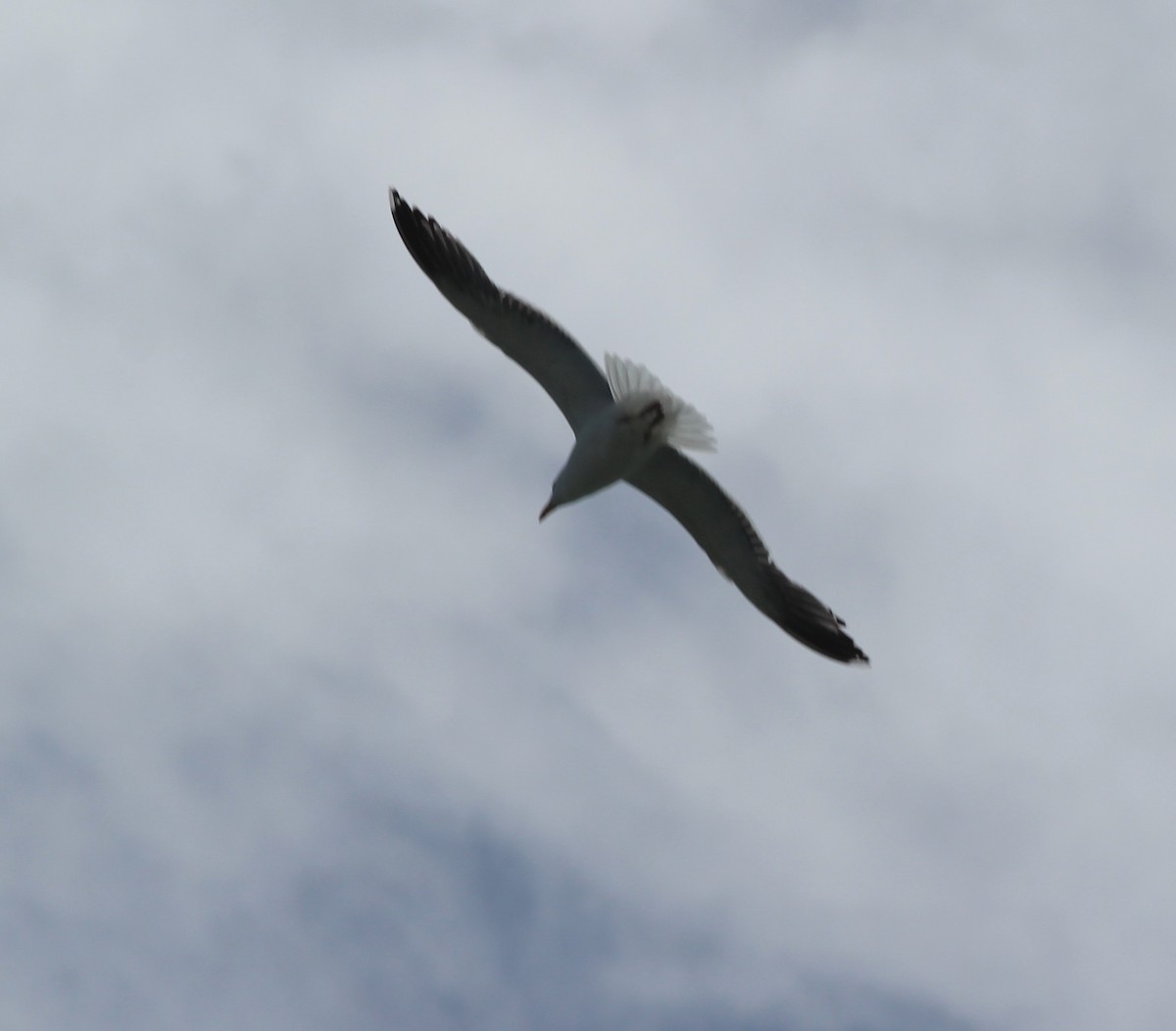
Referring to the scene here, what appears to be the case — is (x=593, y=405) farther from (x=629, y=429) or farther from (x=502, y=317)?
(x=502, y=317)

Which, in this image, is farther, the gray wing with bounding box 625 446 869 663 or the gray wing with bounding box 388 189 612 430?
the gray wing with bounding box 625 446 869 663

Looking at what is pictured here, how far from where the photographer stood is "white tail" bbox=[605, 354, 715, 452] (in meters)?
14.6

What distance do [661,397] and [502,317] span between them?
5.43 feet

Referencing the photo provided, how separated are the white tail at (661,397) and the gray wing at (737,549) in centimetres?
43

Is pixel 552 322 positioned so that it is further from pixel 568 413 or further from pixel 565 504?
pixel 565 504

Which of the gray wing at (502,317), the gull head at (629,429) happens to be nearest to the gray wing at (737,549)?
the gull head at (629,429)

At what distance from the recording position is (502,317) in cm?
1486

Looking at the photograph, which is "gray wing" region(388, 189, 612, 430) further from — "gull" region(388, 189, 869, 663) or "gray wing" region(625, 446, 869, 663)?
"gray wing" region(625, 446, 869, 663)

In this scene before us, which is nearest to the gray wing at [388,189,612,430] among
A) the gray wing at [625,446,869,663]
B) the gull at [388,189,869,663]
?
the gull at [388,189,869,663]

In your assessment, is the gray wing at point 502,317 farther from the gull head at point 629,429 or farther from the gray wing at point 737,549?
the gray wing at point 737,549

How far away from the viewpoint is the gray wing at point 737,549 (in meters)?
15.8

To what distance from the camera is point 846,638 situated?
16828mm

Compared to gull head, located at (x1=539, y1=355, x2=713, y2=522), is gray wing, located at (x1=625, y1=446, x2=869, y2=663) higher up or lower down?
higher up

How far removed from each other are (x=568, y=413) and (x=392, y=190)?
8.89ft
